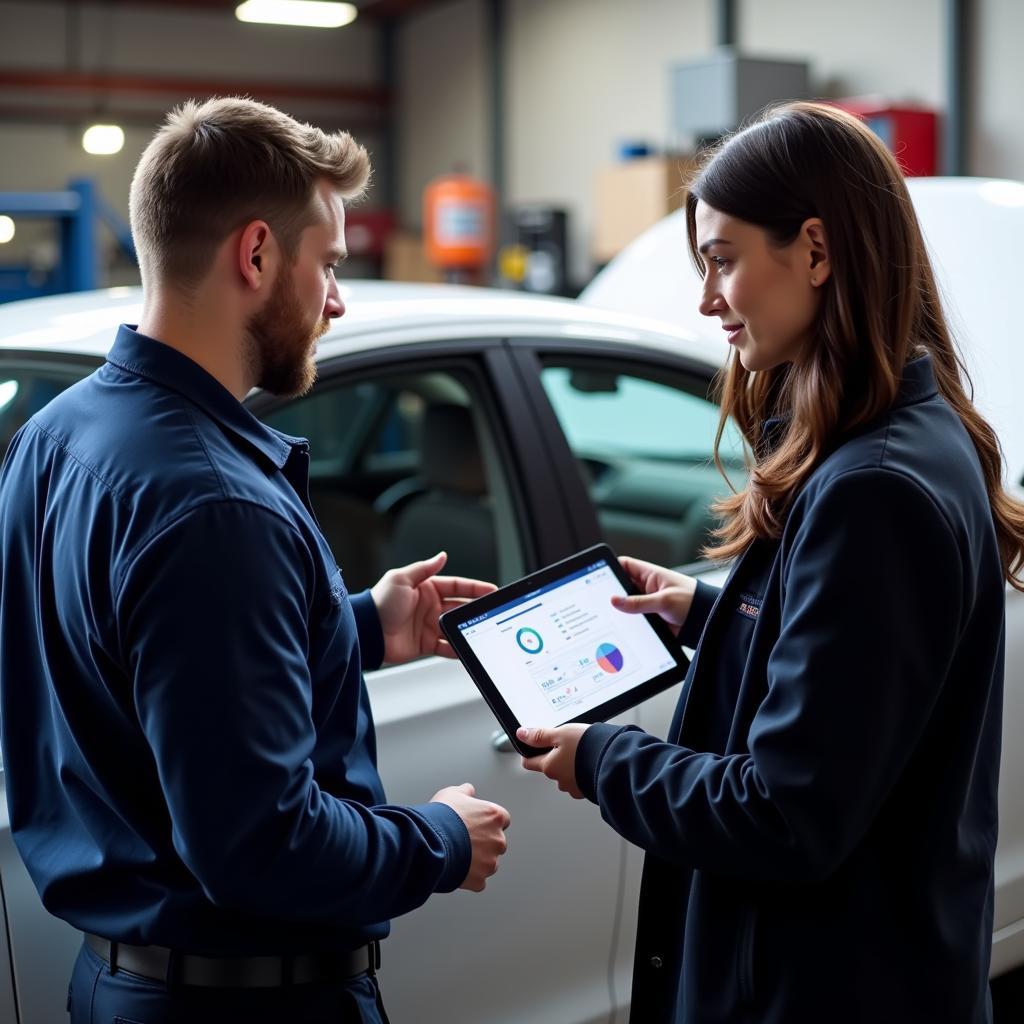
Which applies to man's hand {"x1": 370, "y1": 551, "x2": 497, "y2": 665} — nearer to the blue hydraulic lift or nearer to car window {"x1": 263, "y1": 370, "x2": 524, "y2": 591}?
car window {"x1": 263, "y1": 370, "x2": 524, "y2": 591}

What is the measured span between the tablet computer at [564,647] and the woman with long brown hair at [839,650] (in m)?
0.23

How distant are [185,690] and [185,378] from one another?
11.5 inches

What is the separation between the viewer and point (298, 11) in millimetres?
10008

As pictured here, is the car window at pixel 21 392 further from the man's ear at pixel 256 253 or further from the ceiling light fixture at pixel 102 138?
the ceiling light fixture at pixel 102 138

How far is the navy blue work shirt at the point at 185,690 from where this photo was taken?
3.48 ft

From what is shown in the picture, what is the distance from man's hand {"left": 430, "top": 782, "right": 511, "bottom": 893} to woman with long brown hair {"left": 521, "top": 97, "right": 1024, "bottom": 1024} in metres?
0.11

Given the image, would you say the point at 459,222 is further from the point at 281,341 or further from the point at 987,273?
the point at 281,341

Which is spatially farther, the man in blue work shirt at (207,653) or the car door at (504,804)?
the car door at (504,804)

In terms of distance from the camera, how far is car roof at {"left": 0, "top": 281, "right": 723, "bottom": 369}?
76.3 inches

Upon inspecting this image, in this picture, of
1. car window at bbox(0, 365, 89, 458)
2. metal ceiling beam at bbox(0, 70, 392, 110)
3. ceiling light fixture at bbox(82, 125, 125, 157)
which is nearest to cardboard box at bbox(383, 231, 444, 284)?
metal ceiling beam at bbox(0, 70, 392, 110)

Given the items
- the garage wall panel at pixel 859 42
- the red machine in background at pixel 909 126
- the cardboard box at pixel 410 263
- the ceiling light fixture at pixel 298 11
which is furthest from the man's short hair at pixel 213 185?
the cardboard box at pixel 410 263

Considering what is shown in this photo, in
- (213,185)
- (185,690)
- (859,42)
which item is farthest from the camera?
(859,42)

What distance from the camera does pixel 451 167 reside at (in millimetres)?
12320

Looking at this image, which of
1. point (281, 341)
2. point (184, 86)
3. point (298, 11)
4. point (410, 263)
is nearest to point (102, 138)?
point (184, 86)
